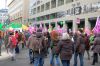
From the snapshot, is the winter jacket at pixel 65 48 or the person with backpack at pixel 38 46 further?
the person with backpack at pixel 38 46

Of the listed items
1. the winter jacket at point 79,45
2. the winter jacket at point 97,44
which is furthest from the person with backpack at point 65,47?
the winter jacket at point 97,44

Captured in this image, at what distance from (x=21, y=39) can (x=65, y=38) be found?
42.1ft

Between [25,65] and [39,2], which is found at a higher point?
[39,2]

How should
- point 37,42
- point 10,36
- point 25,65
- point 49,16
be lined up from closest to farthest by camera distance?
1. point 37,42
2. point 25,65
3. point 10,36
4. point 49,16

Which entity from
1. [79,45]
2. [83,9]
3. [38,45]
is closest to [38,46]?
[38,45]

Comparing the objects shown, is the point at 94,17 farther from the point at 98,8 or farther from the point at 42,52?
the point at 42,52

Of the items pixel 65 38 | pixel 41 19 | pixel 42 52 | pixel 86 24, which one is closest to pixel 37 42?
pixel 42 52

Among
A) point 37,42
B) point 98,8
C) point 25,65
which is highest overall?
point 98,8

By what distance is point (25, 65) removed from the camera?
13.9 m

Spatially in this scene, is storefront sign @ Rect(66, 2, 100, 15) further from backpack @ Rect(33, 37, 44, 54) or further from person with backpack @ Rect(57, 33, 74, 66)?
person with backpack @ Rect(57, 33, 74, 66)

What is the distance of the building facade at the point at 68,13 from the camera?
41188mm

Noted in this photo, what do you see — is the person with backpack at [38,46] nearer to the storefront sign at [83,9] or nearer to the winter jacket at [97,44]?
the winter jacket at [97,44]

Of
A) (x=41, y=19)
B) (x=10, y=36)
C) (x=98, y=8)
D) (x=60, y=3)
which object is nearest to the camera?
(x=10, y=36)

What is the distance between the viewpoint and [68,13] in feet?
168
